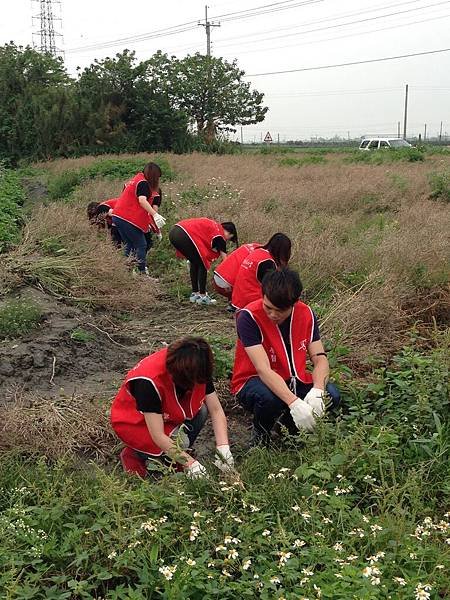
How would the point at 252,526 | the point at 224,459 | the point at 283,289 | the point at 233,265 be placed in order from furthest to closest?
1. the point at 233,265
2. the point at 283,289
3. the point at 224,459
4. the point at 252,526

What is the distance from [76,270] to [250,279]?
233 cm

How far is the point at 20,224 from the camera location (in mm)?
9062

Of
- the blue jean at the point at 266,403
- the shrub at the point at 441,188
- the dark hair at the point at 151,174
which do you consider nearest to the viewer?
the blue jean at the point at 266,403

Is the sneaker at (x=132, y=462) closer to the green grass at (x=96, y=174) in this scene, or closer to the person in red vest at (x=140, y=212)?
the person in red vest at (x=140, y=212)

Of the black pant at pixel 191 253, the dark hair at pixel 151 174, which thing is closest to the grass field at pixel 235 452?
the black pant at pixel 191 253

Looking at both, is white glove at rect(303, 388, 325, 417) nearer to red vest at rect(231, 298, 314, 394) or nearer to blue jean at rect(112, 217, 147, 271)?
red vest at rect(231, 298, 314, 394)

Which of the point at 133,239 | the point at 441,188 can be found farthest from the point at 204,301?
the point at 441,188

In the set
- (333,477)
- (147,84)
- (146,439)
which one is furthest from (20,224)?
(147,84)

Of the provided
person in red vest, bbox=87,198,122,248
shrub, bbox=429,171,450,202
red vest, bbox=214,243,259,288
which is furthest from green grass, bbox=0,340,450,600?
shrub, bbox=429,171,450,202

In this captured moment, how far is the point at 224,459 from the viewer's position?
2.89 metres

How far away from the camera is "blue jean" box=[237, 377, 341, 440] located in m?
3.31

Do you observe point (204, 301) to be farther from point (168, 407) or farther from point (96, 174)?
point (96, 174)

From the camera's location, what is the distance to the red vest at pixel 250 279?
4.44 meters

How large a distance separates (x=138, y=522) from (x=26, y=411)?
1265 millimetres
